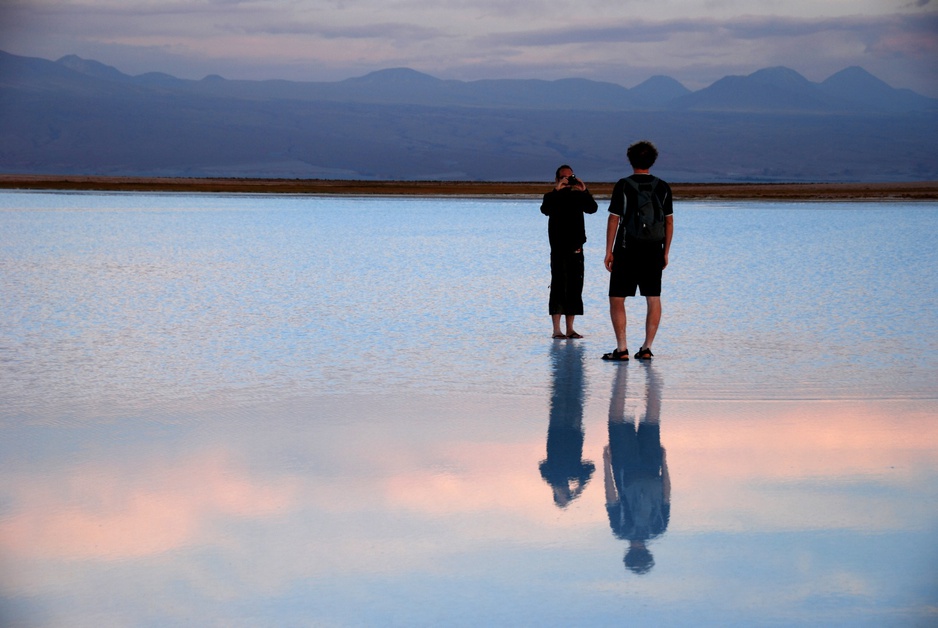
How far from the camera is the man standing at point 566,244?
10.3 metres

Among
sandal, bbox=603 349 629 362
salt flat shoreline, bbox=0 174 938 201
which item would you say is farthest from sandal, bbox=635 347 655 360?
salt flat shoreline, bbox=0 174 938 201

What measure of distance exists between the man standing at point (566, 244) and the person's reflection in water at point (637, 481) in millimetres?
3030

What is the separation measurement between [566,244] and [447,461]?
4.97m

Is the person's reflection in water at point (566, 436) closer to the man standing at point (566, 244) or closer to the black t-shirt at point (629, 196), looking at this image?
the black t-shirt at point (629, 196)

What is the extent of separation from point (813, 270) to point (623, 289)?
402 inches

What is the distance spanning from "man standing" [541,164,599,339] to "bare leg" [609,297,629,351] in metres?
1.14

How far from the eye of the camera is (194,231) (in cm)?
2878

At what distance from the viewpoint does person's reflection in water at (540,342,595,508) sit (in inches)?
208

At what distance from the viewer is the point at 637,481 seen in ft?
17.5

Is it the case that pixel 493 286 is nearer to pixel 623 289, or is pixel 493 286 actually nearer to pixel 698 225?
pixel 623 289

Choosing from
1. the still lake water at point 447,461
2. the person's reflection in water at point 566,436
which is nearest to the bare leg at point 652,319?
the still lake water at point 447,461

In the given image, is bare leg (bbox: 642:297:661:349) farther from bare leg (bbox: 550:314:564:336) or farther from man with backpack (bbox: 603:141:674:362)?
bare leg (bbox: 550:314:564:336)

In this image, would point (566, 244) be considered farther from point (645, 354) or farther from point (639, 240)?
point (645, 354)

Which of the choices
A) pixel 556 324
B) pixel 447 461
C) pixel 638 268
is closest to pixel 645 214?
pixel 638 268
